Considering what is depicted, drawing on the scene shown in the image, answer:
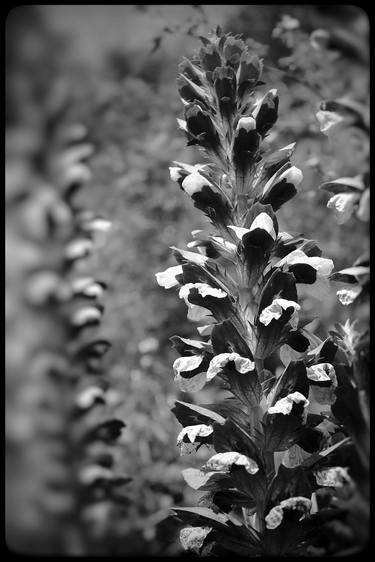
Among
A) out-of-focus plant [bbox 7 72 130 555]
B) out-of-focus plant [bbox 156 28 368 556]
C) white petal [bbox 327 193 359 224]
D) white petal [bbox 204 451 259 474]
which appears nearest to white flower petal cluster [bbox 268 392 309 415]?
out-of-focus plant [bbox 156 28 368 556]

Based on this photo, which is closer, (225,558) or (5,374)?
(225,558)

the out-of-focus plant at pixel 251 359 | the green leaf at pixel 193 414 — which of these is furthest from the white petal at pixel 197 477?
the green leaf at pixel 193 414

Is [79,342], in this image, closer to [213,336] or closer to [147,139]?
[213,336]

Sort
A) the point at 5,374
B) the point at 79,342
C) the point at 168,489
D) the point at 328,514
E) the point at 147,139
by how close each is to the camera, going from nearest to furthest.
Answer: the point at 328,514 → the point at 5,374 → the point at 79,342 → the point at 168,489 → the point at 147,139

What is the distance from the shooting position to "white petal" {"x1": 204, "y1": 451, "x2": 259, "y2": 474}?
4.17ft

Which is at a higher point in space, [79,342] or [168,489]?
[79,342]

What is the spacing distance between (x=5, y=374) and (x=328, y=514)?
855mm

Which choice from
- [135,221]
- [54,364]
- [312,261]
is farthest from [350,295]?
[135,221]

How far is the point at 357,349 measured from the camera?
144cm

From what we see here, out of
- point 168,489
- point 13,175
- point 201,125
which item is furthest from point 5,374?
point 168,489

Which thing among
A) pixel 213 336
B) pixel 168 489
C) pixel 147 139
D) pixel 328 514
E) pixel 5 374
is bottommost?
pixel 168 489

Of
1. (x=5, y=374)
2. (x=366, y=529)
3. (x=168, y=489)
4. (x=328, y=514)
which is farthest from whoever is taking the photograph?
(x=168, y=489)

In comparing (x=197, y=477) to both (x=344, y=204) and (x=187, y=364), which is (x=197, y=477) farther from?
(x=344, y=204)

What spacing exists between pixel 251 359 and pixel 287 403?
0.16 meters
